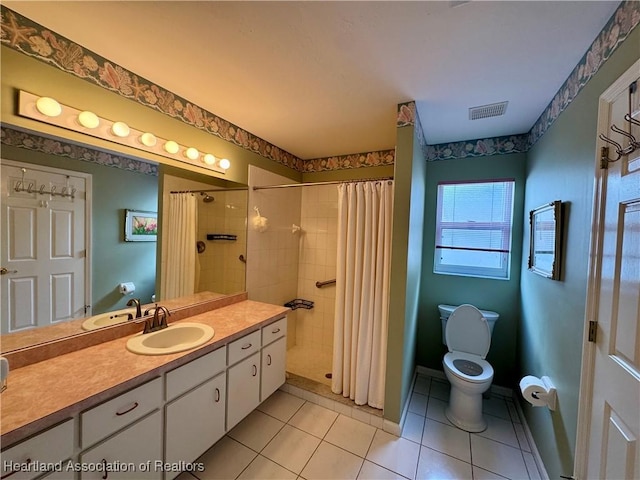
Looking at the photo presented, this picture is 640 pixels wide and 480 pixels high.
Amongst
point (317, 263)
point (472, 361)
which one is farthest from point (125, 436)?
point (472, 361)

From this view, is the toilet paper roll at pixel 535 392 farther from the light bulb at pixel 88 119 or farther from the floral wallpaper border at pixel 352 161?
the light bulb at pixel 88 119

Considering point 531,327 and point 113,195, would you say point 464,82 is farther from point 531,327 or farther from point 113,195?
point 113,195

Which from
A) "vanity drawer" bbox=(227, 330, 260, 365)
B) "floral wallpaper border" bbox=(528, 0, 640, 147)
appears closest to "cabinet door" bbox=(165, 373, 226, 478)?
"vanity drawer" bbox=(227, 330, 260, 365)

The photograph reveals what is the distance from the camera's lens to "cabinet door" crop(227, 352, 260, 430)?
62.9 inches

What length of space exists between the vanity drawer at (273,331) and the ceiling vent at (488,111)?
7.40 ft

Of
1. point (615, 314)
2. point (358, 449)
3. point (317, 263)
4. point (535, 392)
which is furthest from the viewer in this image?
point (317, 263)

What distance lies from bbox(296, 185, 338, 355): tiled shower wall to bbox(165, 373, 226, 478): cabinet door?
63.4 inches

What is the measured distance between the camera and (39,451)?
2.74ft

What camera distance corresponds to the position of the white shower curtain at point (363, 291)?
195 centimetres

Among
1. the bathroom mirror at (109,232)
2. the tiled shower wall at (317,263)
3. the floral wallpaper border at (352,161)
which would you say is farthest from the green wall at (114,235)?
the floral wallpaper border at (352,161)

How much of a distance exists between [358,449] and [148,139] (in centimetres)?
250

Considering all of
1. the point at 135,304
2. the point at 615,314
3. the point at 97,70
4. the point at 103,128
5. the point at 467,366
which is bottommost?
the point at 467,366

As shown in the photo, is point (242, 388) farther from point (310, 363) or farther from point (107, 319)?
point (310, 363)

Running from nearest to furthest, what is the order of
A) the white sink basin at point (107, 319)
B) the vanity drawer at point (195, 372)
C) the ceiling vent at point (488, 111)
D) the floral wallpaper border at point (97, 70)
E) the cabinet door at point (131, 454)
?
the cabinet door at point (131, 454) < the floral wallpaper border at point (97, 70) < the vanity drawer at point (195, 372) < the white sink basin at point (107, 319) < the ceiling vent at point (488, 111)
